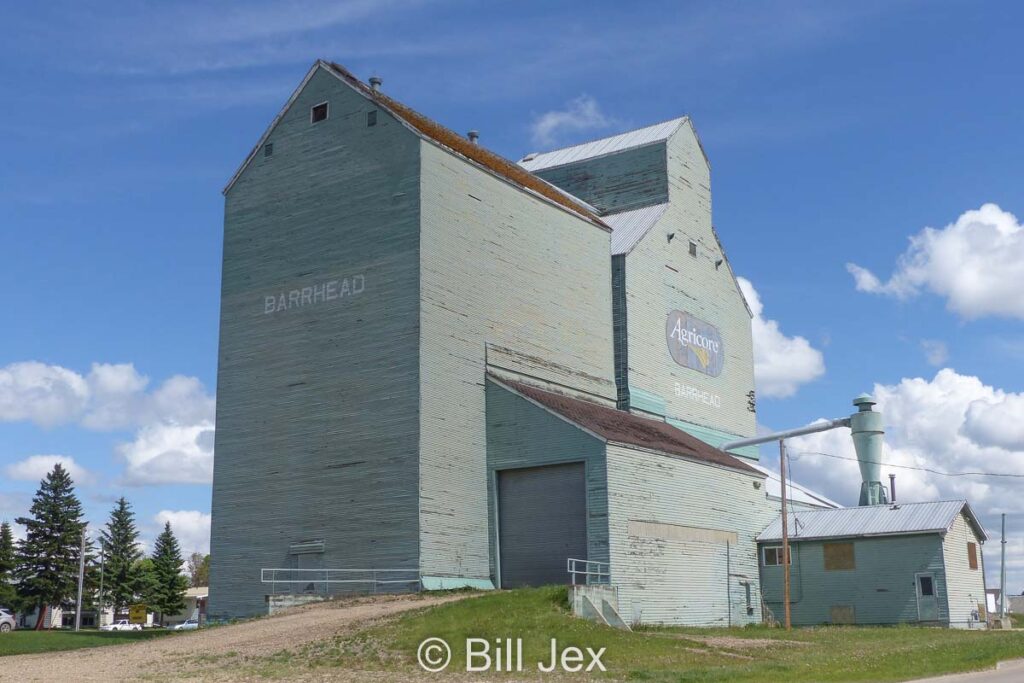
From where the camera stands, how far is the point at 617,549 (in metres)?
33.2

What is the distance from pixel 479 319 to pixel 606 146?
18.3m

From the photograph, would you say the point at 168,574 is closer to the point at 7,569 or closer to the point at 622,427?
the point at 7,569

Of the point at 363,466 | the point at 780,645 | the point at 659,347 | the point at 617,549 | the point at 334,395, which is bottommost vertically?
the point at 780,645

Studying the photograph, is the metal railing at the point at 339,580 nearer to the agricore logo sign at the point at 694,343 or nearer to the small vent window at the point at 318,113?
the small vent window at the point at 318,113

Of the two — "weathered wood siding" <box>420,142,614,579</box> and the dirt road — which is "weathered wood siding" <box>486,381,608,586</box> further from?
the dirt road

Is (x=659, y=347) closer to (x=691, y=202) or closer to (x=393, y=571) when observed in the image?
(x=691, y=202)

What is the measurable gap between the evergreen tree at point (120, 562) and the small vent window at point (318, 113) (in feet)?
198

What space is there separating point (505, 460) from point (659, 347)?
1225 centimetres

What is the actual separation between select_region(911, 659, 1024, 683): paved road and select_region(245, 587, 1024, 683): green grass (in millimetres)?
478

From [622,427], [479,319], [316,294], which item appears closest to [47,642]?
[316,294]

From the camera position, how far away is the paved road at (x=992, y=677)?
18.6 meters

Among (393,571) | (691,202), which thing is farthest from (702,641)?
(691,202)

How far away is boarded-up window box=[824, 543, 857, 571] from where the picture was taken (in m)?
41.2

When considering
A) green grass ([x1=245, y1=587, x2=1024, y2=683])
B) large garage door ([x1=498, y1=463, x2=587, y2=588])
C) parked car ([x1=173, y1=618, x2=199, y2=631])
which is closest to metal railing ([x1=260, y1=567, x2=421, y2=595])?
parked car ([x1=173, y1=618, x2=199, y2=631])
